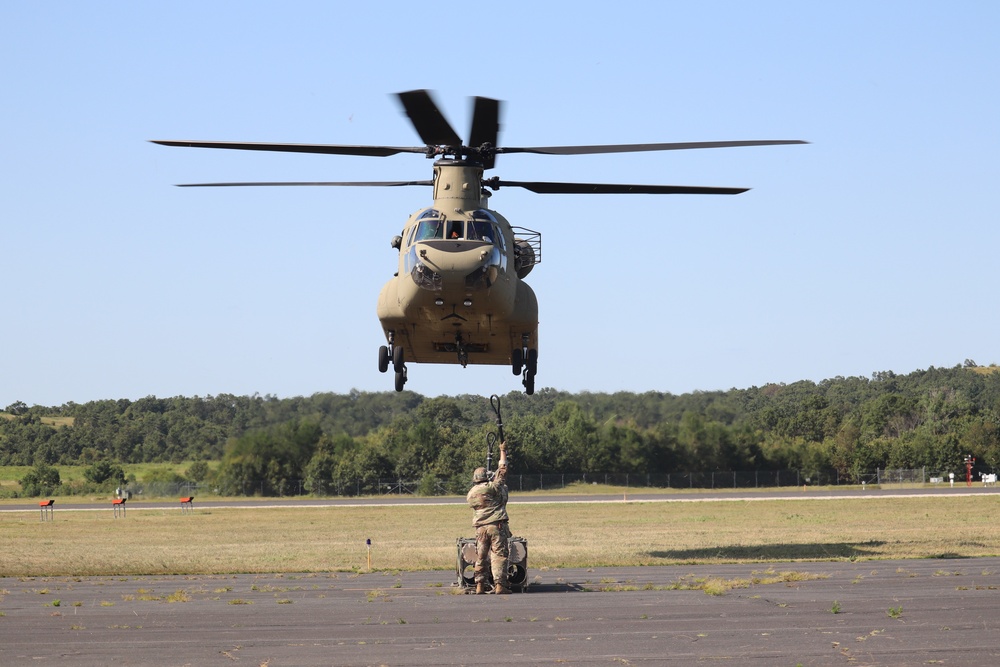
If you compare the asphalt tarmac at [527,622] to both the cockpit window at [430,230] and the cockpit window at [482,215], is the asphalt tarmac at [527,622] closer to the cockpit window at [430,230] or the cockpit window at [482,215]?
the cockpit window at [430,230]

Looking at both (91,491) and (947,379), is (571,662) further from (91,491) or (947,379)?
(947,379)

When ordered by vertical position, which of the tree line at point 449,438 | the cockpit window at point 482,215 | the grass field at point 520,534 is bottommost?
the grass field at point 520,534

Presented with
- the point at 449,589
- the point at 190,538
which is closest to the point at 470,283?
the point at 449,589

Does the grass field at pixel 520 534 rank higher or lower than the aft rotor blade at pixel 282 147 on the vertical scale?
lower

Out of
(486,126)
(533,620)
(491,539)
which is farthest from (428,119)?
(533,620)

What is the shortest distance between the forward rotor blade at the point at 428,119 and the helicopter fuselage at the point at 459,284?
567mm

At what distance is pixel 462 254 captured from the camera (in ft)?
75.7

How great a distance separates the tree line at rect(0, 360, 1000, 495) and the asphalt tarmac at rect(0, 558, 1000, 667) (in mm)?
46527

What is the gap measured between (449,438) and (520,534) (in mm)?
36825

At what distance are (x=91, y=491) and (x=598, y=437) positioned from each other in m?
34.3

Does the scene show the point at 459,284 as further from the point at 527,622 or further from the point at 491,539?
the point at 527,622

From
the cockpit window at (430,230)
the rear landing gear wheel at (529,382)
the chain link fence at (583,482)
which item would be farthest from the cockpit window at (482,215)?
the chain link fence at (583,482)

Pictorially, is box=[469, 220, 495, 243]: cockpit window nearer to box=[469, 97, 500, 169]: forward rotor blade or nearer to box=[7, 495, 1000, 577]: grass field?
box=[469, 97, 500, 169]: forward rotor blade

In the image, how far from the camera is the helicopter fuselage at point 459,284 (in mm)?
23203
